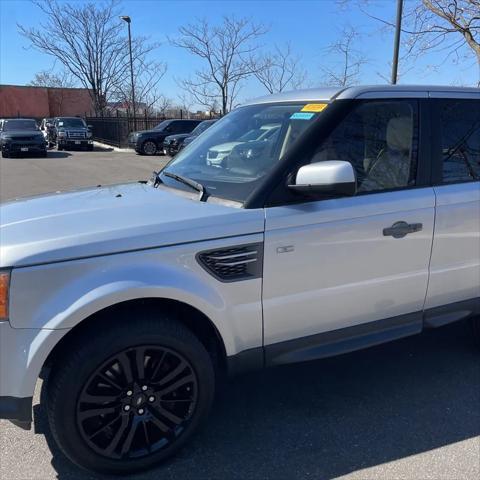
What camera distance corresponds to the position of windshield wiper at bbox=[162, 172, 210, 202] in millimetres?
2832

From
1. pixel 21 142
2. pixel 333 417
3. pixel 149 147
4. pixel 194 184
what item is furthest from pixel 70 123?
pixel 333 417

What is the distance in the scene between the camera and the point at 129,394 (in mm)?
2498

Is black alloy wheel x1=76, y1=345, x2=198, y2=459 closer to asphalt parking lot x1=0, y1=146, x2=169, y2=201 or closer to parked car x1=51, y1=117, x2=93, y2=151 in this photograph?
asphalt parking lot x1=0, y1=146, x2=169, y2=201

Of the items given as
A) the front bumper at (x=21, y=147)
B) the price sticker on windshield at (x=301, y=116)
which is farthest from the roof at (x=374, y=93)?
the front bumper at (x=21, y=147)

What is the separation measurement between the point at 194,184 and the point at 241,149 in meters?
0.44

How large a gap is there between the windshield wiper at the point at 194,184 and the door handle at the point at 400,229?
3.41 feet

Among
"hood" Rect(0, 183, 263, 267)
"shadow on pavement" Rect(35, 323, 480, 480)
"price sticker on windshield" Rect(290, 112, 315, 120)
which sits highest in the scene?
"price sticker on windshield" Rect(290, 112, 315, 120)

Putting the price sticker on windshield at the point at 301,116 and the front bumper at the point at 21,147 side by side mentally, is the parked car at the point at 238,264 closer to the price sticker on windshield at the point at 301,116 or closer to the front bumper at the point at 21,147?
the price sticker on windshield at the point at 301,116

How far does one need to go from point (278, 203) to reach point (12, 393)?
1.53 m

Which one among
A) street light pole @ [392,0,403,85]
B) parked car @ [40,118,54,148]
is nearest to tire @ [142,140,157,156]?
parked car @ [40,118,54,148]

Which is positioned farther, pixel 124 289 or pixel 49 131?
pixel 49 131

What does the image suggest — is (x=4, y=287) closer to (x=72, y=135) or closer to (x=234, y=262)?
(x=234, y=262)

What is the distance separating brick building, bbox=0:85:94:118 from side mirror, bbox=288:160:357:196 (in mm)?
49393

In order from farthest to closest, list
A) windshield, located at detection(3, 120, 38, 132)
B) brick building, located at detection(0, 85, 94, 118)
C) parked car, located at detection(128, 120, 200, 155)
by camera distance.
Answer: brick building, located at detection(0, 85, 94, 118), windshield, located at detection(3, 120, 38, 132), parked car, located at detection(128, 120, 200, 155)
